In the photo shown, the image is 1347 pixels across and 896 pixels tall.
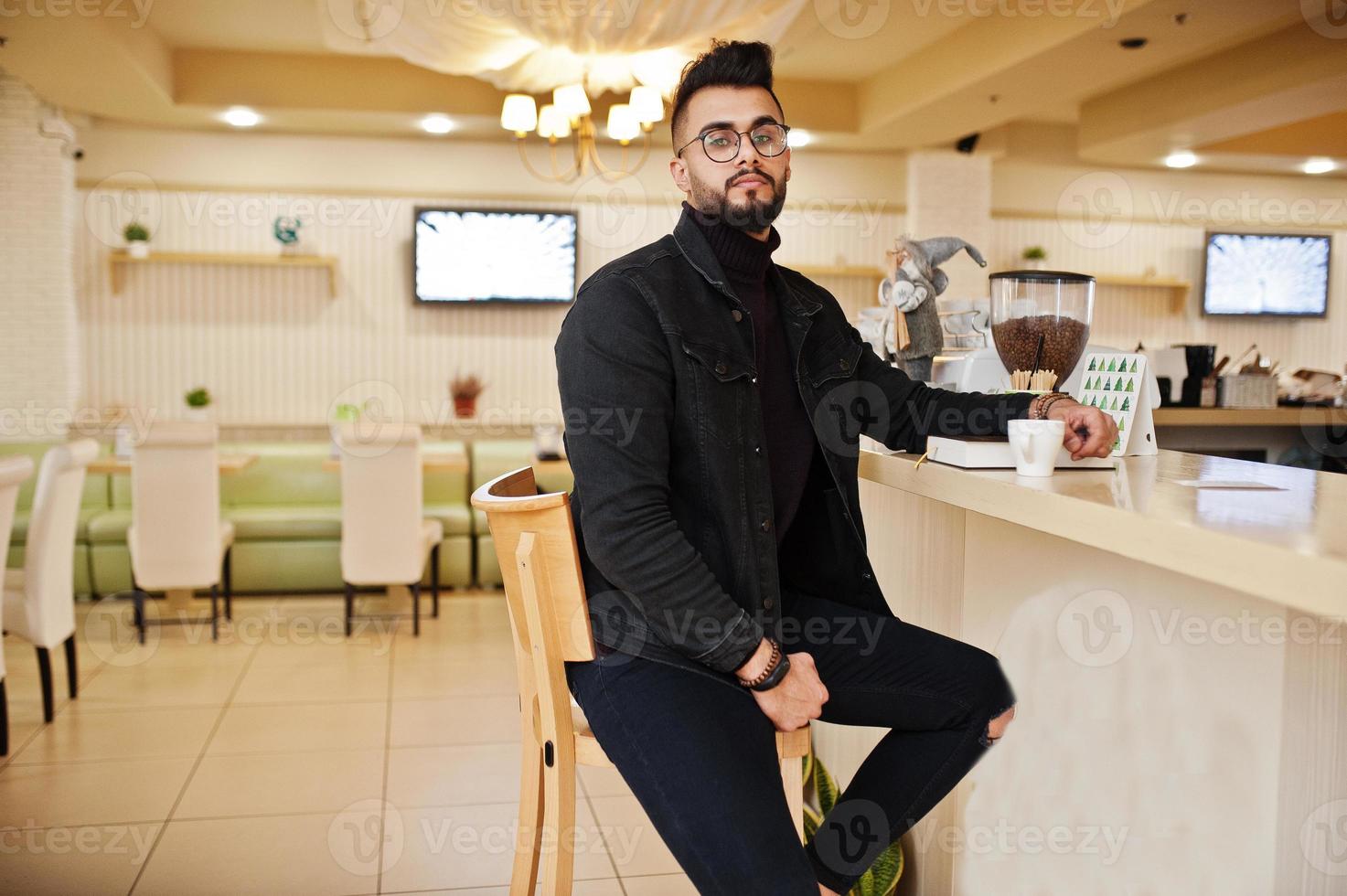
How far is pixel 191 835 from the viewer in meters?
3.03

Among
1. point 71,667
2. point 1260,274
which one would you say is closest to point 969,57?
point 1260,274

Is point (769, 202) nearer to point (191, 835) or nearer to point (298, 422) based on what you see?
Answer: point (191, 835)

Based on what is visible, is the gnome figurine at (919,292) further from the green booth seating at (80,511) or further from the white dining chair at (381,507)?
the green booth seating at (80,511)

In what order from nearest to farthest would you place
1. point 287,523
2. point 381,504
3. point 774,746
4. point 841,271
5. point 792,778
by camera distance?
point 774,746, point 792,778, point 381,504, point 287,523, point 841,271

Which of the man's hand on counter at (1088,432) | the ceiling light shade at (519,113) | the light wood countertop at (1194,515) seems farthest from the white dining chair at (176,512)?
the man's hand on counter at (1088,432)

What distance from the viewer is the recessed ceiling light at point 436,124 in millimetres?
6656

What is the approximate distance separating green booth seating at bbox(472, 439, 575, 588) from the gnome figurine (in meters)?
3.87

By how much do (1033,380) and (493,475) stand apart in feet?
Answer: 16.4

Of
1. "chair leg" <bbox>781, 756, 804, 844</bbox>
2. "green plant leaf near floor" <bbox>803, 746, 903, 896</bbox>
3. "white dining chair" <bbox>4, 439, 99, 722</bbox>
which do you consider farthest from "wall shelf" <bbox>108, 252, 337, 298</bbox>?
"chair leg" <bbox>781, 756, 804, 844</bbox>

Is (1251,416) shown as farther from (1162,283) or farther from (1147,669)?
(1147,669)

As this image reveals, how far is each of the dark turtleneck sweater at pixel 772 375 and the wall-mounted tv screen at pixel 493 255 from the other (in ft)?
18.2

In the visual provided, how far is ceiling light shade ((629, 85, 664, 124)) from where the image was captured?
5.22 m

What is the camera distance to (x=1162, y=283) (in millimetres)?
8281

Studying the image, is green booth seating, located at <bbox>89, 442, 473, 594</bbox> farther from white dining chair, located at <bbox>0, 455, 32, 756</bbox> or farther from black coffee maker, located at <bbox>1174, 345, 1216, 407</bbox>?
black coffee maker, located at <bbox>1174, 345, 1216, 407</bbox>
